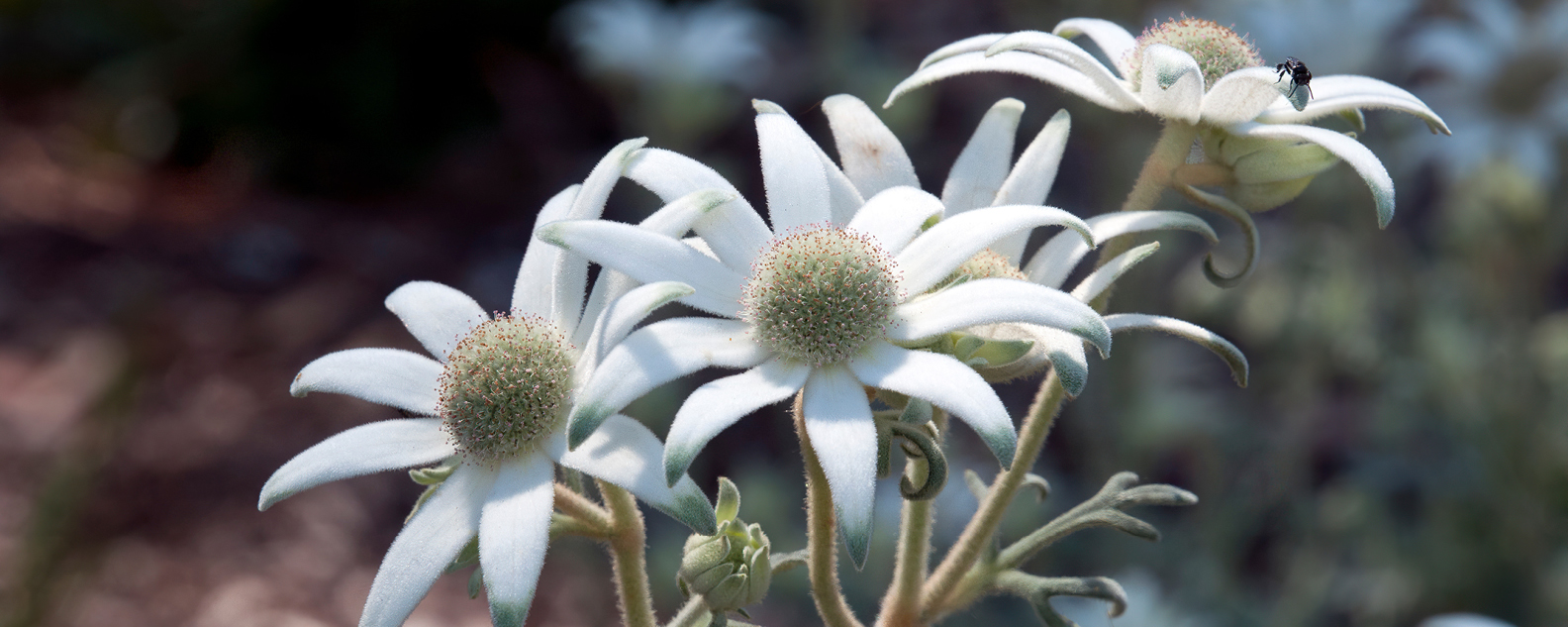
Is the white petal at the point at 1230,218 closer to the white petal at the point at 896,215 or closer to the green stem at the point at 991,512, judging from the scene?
the green stem at the point at 991,512

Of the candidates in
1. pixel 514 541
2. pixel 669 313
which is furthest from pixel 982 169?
pixel 669 313

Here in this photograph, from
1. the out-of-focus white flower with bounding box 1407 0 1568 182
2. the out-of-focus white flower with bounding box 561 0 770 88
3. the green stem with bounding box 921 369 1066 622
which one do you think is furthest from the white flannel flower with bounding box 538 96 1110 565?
the out-of-focus white flower with bounding box 1407 0 1568 182

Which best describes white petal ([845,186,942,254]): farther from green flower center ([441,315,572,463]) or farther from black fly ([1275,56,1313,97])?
black fly ([1275,56,1313,97])

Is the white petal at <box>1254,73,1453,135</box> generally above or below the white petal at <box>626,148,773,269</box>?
above

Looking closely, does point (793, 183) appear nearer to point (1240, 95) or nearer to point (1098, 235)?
point (1098, 235)

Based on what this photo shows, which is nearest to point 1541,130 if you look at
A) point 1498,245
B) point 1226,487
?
point 1498,245
